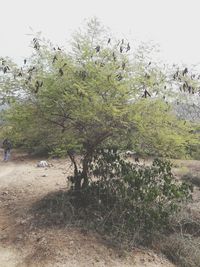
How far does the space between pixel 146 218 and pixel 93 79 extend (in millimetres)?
4060

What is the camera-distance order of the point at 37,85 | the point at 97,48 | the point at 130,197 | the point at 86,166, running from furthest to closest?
1. the point at 86,166
2. the point at 130,197
3. the point at 37,85
4. the point at 97,48

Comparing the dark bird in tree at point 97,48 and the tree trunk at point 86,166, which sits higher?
the dark bird in tree at point 97,48

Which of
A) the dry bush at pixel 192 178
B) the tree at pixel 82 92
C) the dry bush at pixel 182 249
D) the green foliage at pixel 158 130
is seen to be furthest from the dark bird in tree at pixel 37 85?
the dry bush at pixel 192 178

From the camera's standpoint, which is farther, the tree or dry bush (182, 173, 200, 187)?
dry bush (182, 173, 200, 187)

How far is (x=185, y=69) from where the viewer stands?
27.8 ft

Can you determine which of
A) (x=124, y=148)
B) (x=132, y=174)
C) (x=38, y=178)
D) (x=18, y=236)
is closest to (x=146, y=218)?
(x=132, y=174)

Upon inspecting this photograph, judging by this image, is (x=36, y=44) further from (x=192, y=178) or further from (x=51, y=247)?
(x=192, y=178)

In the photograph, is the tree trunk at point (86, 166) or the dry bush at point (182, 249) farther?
the tree trunk at point (86, 166)

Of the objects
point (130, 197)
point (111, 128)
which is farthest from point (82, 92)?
point (130, 197)

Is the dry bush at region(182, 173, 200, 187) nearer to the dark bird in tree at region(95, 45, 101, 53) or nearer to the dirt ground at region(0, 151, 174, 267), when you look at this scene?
the dirt ground at region(0, 151, 174, 267)

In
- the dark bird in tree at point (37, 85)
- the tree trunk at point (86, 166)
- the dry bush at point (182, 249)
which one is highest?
the dark bird in tree at point (37, 85)

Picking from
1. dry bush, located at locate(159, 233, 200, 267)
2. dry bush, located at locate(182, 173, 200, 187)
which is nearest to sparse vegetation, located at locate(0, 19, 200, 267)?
dry bush, located at locate(159, 233, 200, 267)

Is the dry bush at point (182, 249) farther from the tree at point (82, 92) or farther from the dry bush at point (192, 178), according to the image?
the dry bush at point (192, 178)

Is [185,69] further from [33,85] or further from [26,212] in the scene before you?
[26,212]
